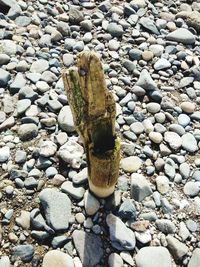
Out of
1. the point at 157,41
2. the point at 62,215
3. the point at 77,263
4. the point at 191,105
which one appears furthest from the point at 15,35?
the point at 77,263

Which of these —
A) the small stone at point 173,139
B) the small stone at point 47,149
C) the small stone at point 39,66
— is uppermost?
the small stone at point 39,66

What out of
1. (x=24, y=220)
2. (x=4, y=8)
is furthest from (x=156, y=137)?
(x=4, y=8)

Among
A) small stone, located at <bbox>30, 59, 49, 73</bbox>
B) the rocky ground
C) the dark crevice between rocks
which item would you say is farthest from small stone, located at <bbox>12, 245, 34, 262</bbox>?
the dark crevice between rocks

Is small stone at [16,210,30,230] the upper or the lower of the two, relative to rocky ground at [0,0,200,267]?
lower

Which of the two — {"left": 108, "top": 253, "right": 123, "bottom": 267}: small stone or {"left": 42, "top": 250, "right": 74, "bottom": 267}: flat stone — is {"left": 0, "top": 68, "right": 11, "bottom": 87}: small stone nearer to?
{"left": 42, "top": 250, "right": 74, "bottom": 267}: flat stone

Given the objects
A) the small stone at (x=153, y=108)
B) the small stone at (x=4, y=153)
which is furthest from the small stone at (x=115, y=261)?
the small stone at (x=153, y=108)

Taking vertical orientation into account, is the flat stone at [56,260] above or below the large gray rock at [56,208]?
below

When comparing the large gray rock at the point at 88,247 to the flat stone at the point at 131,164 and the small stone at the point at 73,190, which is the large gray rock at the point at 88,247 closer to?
the small stone at the point at 73,190
